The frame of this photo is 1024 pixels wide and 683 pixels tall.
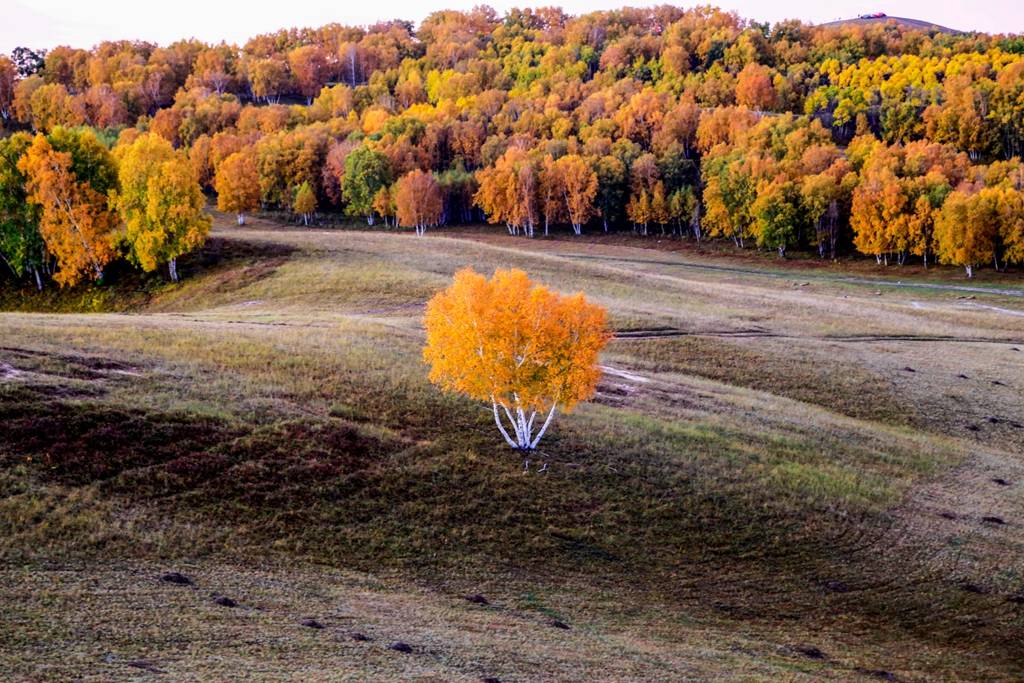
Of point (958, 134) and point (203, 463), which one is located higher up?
point (958, 134)

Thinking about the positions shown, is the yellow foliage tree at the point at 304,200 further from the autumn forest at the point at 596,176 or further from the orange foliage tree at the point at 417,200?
the orange foliage tree at the point at 417,200

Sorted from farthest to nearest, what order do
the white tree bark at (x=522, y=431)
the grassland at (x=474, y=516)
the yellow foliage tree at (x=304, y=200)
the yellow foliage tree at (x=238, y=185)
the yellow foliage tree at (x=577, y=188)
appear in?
the yellow foliage tree at (x=577, y=188), the yellow foliage tree at (x=304, y=200), the yellow foliage tree at (x=238, y=185), the white tree bark at (x=522, y=431), the grassland at (x=474, y=516)

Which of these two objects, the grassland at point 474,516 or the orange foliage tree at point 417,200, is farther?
the orange foliage tree at point 417,200

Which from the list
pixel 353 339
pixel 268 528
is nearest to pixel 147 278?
pixel 353 339

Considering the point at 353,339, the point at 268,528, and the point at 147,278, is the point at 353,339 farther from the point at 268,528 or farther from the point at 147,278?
the point at 147,278

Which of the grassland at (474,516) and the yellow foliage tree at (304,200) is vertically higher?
the yellow foliage tree at (304,200)

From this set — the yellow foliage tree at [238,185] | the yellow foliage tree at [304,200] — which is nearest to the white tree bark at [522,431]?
the yellow foliage tree at [238,185]

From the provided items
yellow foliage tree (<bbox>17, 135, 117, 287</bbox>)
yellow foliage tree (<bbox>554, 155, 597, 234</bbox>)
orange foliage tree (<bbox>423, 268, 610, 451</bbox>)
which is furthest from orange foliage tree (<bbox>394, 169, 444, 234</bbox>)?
orange foliage tree (<bbox>423, 268, 610, 451</bbox>)
